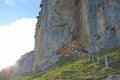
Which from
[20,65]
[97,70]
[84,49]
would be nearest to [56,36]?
[84,49]

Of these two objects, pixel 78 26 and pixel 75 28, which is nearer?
pixel 75 28

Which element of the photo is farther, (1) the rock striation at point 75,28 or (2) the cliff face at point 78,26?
(1) the rock striation at point 75,28

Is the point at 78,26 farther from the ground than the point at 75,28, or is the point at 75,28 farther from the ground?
the point at 78,26

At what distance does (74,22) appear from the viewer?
76.5 m

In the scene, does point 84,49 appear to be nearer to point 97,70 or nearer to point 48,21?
point 48,21

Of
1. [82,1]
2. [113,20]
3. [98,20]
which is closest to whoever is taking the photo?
[113,20]

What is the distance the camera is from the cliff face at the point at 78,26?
59259 millimetres

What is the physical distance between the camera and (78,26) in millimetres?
76625

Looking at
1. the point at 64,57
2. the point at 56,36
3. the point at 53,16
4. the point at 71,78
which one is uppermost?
the point at 53,16

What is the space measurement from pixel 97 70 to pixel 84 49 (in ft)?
106

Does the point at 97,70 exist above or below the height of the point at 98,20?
below

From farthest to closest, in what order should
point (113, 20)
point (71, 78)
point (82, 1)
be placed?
point (82, 1) < point (113, 20) < point (71, 78)

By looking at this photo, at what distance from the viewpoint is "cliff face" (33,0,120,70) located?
5926 centimetres

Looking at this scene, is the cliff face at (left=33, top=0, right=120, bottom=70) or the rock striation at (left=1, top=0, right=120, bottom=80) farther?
the rock striation at (left=1, top=0, right=120, bottom=80)
